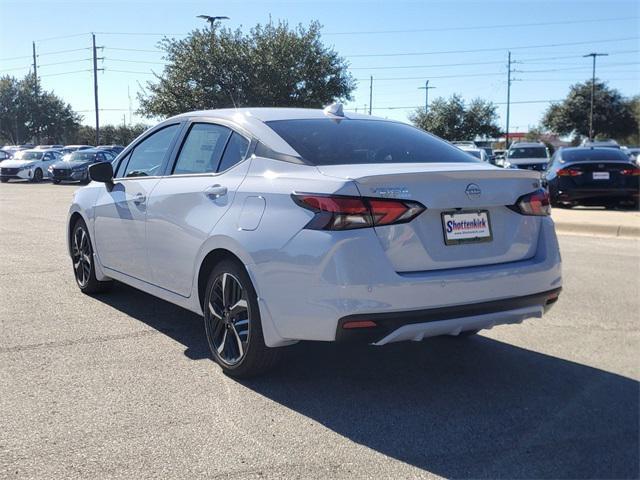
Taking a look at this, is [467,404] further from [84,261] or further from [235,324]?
[84,261]

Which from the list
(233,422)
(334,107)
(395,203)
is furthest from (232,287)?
(334,107)

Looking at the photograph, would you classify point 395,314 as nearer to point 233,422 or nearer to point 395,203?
point 395,203

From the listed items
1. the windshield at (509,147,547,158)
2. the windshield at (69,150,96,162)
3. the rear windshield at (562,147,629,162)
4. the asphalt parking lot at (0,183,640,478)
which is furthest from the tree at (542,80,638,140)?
the asphalt parking lot at (0,183,640,478)

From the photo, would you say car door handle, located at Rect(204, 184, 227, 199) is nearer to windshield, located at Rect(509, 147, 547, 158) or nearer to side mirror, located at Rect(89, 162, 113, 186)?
side mirror, located at Rect(89, 162, 113, 186)

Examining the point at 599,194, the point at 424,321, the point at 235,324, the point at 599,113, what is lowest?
the point at 235,324

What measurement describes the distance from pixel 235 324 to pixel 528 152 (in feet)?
72.7

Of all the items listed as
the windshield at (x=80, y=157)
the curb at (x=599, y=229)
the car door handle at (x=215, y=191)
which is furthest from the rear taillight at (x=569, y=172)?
the windshield at (x=80, y=157)

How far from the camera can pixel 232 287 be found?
4.07 m

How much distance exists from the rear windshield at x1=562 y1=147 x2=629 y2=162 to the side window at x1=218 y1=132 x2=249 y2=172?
11.4 metres

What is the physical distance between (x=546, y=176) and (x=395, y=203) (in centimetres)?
1239

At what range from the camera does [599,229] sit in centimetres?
1136

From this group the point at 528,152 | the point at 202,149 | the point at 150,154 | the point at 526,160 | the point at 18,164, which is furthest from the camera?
the point at 18,164

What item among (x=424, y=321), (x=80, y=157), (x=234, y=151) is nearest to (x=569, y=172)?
(x=234, y=151)

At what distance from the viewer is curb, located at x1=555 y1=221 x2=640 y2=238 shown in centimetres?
1102
